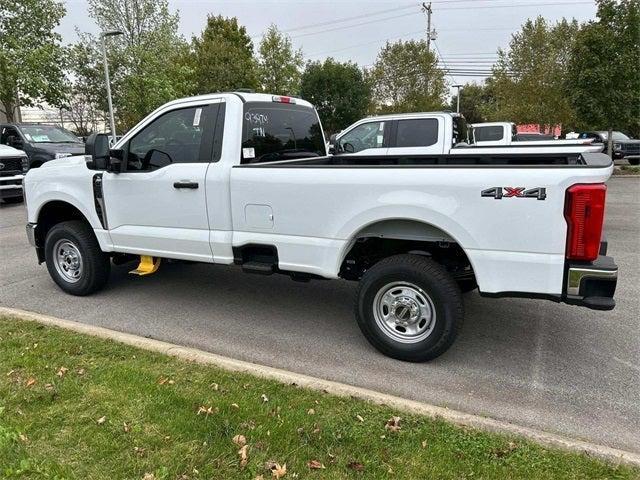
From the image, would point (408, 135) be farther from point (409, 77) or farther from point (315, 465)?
point (409, 77)

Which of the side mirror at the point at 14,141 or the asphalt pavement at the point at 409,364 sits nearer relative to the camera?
the asphalt pavement at the point at 409,364

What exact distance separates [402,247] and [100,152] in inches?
114

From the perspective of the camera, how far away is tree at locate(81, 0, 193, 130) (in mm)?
21812

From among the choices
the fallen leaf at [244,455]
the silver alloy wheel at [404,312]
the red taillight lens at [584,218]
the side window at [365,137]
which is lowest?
the fallen leaf at [244,455]

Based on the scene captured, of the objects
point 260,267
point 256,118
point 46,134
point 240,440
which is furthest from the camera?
point 46,134

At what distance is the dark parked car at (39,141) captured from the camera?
14.0 meters

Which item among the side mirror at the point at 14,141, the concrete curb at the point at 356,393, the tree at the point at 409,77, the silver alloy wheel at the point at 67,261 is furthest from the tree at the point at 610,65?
the side mirror at the point at 14,141

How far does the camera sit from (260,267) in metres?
4.49

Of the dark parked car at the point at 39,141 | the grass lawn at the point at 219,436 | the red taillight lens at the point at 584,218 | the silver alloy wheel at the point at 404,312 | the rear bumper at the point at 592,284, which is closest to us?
the grass lawn at the point at 219,436

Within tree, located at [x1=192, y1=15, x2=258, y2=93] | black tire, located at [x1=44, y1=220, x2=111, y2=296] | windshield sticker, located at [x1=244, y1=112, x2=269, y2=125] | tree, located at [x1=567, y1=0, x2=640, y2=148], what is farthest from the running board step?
tree, located at [x1=192, y1=15, x2=258, y2=93]

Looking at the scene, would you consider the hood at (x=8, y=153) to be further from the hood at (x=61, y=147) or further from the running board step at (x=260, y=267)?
the running board step at (x=260, y=267)

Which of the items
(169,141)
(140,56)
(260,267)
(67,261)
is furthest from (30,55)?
(260,267)

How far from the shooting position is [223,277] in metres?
6.38

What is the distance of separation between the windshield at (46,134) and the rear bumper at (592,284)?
14.8 metres
